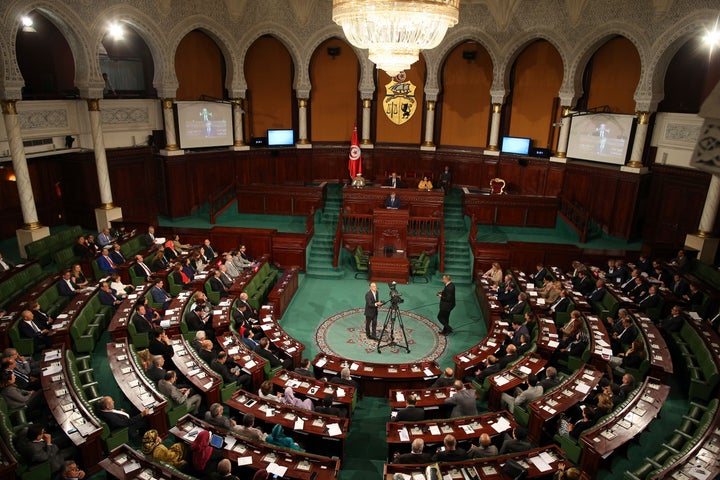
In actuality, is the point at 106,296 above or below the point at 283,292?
above

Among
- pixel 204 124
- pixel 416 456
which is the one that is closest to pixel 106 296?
pixel 416 456

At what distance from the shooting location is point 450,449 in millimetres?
6918

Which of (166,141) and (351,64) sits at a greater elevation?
(351,64)

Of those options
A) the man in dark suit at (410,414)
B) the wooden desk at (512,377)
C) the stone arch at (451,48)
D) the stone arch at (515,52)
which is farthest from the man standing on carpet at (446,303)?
the stone arch at (451,48)

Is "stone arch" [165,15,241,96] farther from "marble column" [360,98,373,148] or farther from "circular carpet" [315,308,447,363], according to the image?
"circular carpet" [315,308,447,363]

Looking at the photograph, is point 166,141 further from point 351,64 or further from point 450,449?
point 450,449

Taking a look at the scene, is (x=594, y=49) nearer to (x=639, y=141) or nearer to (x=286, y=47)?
(x=639, y=141)

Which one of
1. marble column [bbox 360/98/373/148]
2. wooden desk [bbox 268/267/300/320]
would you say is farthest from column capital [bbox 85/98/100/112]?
marble column [bbox 360/98/373/148]

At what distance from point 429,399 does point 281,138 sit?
14.9 meters

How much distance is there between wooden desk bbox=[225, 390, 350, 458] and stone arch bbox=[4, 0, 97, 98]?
1141cm

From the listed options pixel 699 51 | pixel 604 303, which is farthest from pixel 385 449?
pixel 699 51

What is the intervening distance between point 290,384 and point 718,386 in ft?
24.4

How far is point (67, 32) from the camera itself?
1477 cm

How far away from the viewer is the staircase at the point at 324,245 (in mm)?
15984
